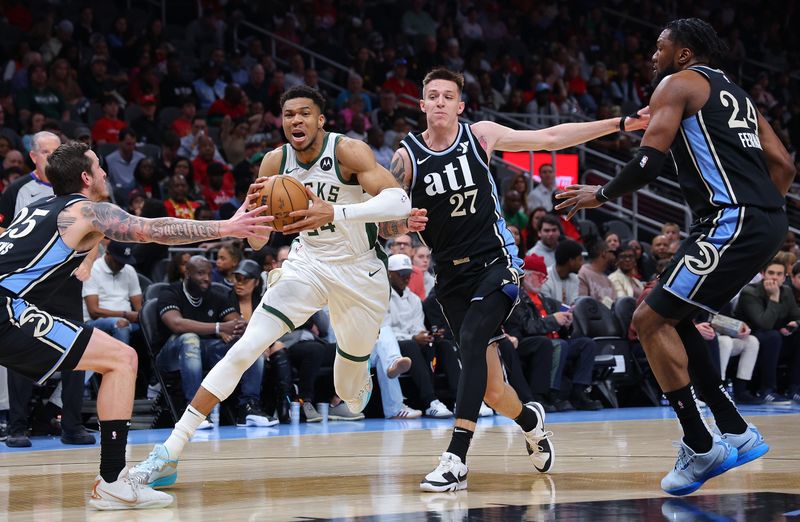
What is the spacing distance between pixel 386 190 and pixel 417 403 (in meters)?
5.25

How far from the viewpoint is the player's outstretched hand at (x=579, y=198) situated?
5.49 meters

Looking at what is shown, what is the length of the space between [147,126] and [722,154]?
32.2 feet

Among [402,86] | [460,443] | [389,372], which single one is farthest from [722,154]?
[402,86]

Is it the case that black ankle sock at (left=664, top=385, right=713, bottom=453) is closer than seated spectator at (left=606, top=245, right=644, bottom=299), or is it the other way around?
black ankle sock at (left=664, top=385, right=713, bottom=453)

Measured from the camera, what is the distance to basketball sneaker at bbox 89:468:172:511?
17.0 feet

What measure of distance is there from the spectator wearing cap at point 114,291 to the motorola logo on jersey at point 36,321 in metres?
4.13

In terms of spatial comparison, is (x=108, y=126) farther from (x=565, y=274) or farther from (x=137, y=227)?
(x=137, y=227)

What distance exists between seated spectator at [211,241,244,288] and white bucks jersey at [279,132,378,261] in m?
3.96

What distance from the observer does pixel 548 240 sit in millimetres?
12094

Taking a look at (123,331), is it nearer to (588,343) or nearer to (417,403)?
(417,403)

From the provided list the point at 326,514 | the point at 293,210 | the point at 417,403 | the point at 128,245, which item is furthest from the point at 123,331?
the point at 326,514

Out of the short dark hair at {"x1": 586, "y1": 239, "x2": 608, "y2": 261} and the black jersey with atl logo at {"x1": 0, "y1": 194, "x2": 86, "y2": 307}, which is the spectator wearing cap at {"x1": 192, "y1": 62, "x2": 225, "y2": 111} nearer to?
the short dark hair at {"x1": 586, "y1": 239, "x2": 608, "y2": 261}

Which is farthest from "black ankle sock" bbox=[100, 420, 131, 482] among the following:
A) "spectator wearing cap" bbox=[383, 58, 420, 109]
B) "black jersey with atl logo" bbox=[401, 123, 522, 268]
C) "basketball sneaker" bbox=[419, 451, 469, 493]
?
"spectator wearing cap" bbox=[383, 58, 420, 109]

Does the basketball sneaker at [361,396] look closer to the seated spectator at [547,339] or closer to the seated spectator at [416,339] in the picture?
the seated spectator at [416,339]
